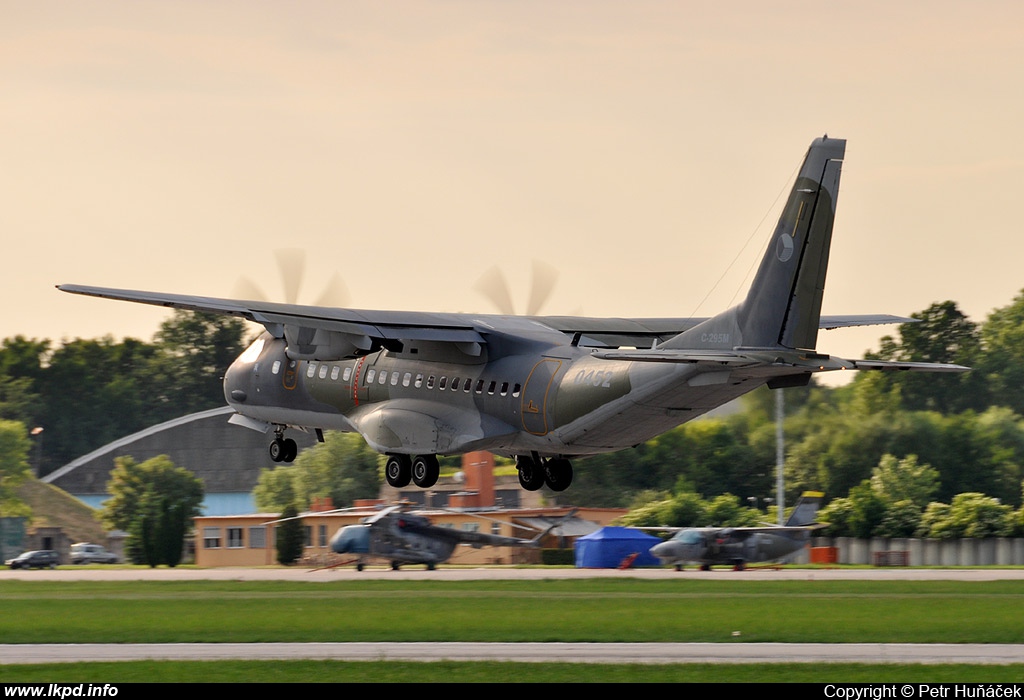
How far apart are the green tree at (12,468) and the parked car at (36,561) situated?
33.3ft

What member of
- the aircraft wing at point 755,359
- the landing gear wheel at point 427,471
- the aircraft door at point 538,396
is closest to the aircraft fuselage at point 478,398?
the aircraft door at point 538,396

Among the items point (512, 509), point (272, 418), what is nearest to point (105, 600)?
point (272, 418)

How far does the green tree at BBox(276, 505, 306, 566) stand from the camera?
77000 millimetres

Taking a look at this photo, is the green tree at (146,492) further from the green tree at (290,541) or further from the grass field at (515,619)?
the grass field at (515,619)

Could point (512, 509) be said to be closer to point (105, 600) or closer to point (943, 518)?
point (943, 518)

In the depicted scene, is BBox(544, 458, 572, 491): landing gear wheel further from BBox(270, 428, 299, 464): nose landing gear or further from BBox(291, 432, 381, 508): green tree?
BBox(291, 432, 381, 508): green tree

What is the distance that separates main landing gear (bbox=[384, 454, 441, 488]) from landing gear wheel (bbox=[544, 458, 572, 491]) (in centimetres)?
315

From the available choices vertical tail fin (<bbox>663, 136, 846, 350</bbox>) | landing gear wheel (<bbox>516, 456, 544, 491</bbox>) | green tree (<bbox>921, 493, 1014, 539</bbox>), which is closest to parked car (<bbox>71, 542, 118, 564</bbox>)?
green tree (<bbox>921, 493, 1014, 539</bbox>)

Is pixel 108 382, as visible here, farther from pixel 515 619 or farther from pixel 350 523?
pixel 515 619

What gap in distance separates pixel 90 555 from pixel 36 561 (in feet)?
20.0

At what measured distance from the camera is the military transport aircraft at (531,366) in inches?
1307

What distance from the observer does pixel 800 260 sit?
3322 centimetres

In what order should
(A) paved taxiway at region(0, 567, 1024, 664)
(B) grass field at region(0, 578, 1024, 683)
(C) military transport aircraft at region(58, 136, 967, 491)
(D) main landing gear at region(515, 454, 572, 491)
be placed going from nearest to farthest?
(B) grass field at region(0, 578, 1024, 683)
(A) paved taxiway at region(0, 567, 1024, 664)
(C) military transport aircraft at region(58, 136, 967, 491)
(D) main landing gear at region(515, 454, 572, 491)
